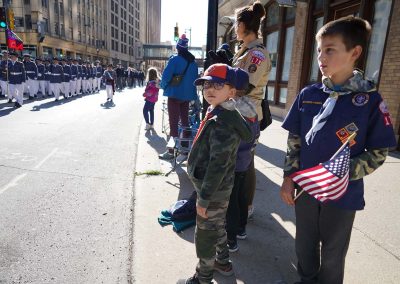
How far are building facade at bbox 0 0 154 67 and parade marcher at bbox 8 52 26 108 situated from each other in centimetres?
2731

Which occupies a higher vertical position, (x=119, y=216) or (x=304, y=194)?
(x=304, y=194)

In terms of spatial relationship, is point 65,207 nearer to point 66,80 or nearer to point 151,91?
point 151,91

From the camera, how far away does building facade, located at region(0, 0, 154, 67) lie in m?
41.4

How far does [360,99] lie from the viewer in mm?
1781

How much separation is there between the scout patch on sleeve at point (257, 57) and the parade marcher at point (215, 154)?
64 centimetres

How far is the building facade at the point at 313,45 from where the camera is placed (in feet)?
20.8

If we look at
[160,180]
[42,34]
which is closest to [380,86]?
[160,180]

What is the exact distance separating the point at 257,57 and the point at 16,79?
14051mm

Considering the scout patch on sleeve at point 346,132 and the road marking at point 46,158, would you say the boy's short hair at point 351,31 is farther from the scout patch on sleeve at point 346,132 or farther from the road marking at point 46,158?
the road marking at point 46,158

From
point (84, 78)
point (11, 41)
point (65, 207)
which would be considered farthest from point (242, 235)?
point (84, 78)

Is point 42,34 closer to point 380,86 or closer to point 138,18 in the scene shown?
point 380,86

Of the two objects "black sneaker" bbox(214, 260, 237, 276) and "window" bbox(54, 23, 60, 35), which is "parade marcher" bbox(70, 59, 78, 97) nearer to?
"black sneaker" bbox(214, 260, 237, 276)

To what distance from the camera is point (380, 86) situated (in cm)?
661

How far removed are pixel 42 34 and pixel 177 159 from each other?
41.8m
